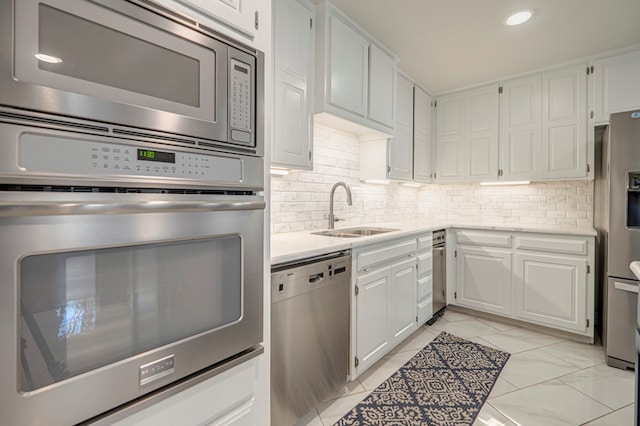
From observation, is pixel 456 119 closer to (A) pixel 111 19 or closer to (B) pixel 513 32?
(B) pixel 513 32

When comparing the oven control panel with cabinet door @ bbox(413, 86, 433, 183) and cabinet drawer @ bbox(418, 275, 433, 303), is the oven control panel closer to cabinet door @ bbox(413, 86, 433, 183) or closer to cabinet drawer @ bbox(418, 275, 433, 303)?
cabinet drawer @ bbox(418, 275, 433, 303)

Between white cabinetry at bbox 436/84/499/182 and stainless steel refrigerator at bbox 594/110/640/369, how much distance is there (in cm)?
114

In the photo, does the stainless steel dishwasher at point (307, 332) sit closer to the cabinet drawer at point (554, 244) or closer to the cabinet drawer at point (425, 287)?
the cabinet drawer at point (425, 287)

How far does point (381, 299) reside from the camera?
210 centimetres

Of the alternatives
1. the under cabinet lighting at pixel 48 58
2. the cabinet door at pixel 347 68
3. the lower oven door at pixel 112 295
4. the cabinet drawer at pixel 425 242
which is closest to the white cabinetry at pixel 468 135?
the cabinet drawer at pixel 425 242

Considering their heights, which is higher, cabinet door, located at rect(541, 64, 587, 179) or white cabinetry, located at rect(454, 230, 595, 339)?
cabinet door, located at rect(541, 64, 587, 179)

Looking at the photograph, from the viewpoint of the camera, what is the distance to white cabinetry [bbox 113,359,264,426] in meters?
0.79

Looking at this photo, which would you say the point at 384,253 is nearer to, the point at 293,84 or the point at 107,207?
the point at 293,84

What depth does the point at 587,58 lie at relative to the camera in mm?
2789

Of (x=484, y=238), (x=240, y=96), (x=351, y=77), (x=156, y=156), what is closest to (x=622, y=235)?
(x=484, y=238)

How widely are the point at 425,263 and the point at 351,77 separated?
5.68ft

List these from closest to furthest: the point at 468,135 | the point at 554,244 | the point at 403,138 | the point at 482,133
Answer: the point at 554,244 < the point at 403,138 < the point at 482,133 < the point at 468,135

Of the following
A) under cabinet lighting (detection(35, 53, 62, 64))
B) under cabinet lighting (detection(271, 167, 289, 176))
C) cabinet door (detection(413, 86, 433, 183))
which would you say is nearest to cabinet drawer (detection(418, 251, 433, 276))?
cabinet door (detection(413, 86, 433, 183))

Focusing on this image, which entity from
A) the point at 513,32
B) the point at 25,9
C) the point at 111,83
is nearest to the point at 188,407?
the point at 111,83
